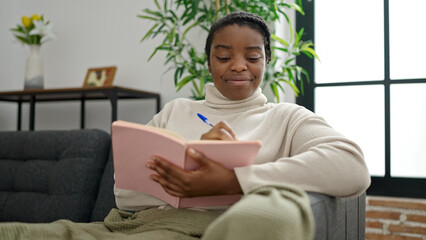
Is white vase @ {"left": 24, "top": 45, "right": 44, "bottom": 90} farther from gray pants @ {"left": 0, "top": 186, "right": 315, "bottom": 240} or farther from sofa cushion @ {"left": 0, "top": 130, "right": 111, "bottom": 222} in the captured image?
gray pants @ {"left": 0, "top": 186, "right": 315, "bottom": 240}

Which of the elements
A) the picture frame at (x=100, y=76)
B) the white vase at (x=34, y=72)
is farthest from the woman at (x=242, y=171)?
the white vase at (x=34, y=72)

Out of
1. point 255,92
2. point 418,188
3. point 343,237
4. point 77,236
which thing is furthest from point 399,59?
point 77,236

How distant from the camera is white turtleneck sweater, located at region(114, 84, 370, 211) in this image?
38.1 inches

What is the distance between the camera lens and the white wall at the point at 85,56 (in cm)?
283

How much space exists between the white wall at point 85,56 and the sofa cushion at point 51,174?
3.30ft

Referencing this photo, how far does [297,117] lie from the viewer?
1.19 m

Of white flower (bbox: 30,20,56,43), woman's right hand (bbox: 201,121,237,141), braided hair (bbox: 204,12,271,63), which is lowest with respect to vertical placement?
woman's right hand (bbox: 201,121,237,141)

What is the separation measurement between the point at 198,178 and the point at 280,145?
37cm

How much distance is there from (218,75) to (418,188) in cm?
150

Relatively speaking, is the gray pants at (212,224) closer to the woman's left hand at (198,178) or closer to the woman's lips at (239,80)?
the woman's left hand at (198,178)

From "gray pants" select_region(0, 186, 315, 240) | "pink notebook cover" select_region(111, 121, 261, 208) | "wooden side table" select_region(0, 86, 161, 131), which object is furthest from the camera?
"wooden side table" select_region(0, 86, 161, 131)

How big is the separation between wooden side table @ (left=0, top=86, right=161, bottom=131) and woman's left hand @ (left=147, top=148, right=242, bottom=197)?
1540mm

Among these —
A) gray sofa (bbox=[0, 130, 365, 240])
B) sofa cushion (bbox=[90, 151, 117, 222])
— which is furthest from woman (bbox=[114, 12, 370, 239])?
gray sofa (bbox=[0, 130, 365, 240])

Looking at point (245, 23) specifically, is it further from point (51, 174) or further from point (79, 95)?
point (79, 95)
